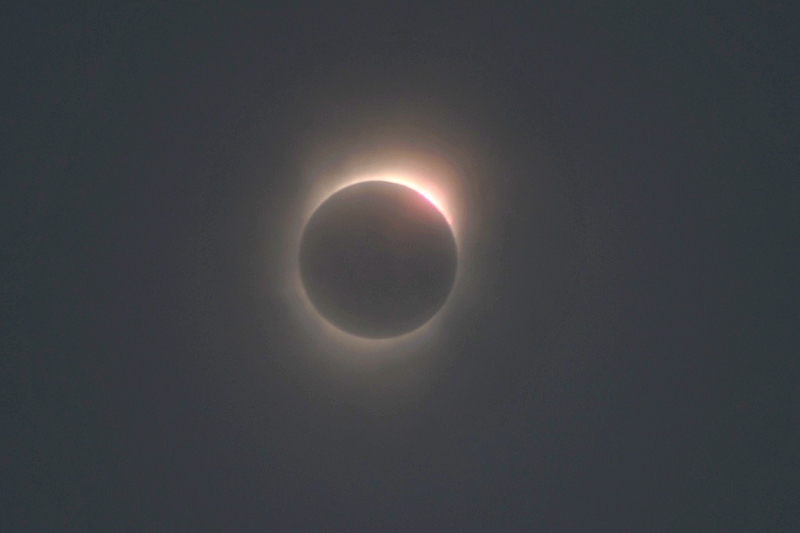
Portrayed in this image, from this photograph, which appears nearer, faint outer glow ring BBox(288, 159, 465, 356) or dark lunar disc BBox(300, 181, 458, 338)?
dark lunar disc BBox(300, 181, 458, 338)

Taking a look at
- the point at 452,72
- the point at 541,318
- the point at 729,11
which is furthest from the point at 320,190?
the point at 729,11

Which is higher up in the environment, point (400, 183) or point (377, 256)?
point (400, 183)

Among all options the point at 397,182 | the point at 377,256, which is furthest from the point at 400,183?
the point at 377,256

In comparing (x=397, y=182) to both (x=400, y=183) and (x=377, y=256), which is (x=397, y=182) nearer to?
(x=400, y=183)

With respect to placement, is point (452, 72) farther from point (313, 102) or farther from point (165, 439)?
point (165, 439)

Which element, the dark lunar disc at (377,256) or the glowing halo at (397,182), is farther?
the glowing halo at (397,182)

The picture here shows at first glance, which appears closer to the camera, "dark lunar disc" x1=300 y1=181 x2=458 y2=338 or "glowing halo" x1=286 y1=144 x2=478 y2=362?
"dark lunar disc" x1=300 y1=181 x2=458 y2=338
